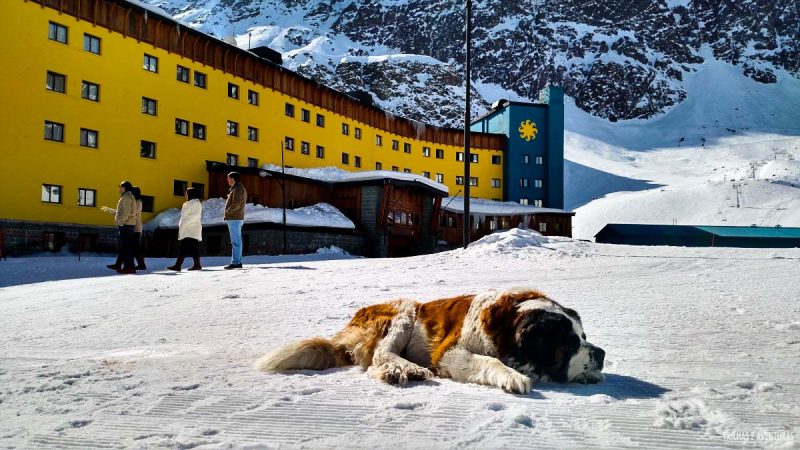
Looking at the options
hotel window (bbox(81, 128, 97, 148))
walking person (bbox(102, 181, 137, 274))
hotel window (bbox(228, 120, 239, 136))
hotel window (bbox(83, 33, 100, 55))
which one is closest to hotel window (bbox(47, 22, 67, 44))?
hotel window (bbox(83, 33, 100, 55))

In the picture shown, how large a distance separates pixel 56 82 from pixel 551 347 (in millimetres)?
25781

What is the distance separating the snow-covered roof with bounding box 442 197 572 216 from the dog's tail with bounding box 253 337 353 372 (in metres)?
37.4

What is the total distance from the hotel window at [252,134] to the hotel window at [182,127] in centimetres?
412

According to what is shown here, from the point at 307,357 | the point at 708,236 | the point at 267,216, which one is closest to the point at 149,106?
the point at 267,216

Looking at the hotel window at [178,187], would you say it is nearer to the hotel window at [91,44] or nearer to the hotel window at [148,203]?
the hotel window at [148,203]

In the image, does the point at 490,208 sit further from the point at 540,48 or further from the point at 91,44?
the point at 540,48

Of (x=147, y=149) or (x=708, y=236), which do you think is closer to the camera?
(x=147, y=149)

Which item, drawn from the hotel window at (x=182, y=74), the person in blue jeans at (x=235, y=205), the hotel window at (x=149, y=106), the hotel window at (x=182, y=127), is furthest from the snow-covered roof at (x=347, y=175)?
the person in blue jeans at (x=235, y=205)

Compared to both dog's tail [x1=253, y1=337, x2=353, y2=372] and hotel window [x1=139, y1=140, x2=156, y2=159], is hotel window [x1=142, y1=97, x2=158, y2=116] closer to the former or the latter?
hotel window [x1=139, y1=140, x2=156, y2=159]

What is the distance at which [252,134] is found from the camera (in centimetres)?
3234

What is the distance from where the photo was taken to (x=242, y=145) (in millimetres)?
31500

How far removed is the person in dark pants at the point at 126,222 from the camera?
Result: 11250mm

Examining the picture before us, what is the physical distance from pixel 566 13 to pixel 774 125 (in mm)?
58371

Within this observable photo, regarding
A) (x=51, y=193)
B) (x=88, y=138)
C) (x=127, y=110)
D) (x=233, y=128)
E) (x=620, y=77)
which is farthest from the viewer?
(x=620, y=77)
